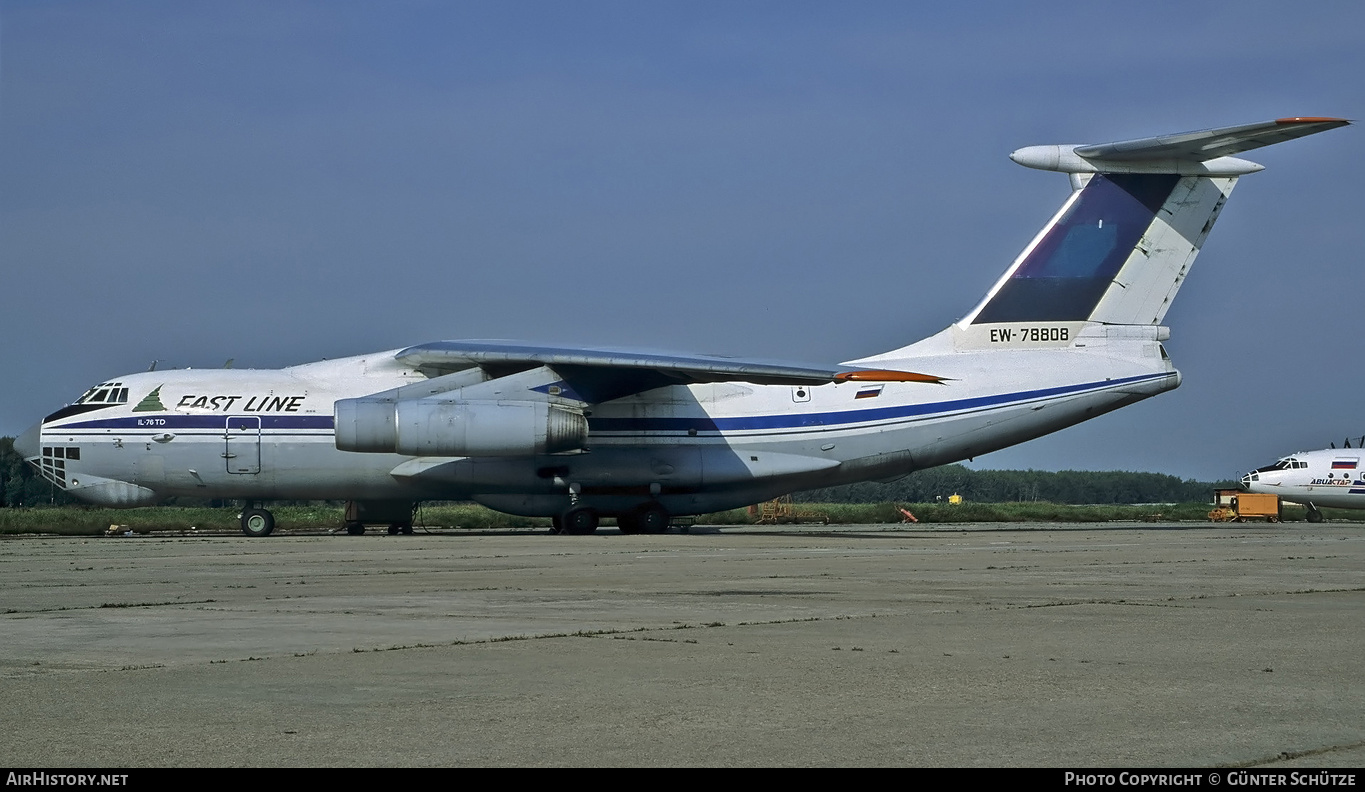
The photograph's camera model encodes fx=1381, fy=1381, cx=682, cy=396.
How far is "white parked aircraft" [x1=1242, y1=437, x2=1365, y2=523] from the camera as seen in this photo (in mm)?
36344

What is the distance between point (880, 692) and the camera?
5547 millimetres

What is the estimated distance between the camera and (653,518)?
25.4 metres

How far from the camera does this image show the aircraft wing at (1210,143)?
21.0 metres

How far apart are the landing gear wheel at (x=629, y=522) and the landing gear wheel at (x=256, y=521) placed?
6.40 m

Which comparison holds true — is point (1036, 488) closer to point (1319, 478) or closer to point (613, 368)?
point (1319, 478)

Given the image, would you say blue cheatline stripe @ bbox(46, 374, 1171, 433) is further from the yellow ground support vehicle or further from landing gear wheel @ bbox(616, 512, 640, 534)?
the yellow ground support vehicle

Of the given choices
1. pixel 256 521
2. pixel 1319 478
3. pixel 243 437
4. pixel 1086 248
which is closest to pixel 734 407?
pixel 1086 248

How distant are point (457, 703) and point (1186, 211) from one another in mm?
22417

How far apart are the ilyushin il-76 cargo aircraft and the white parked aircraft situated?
14.0 m

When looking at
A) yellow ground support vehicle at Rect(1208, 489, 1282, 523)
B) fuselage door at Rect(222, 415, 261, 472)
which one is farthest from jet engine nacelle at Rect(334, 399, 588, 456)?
yellow ground support vehicle at Rect(1208, 489, 1282, 523)

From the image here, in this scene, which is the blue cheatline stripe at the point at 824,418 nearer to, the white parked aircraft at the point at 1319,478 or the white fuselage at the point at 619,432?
the white fuselage at the point at 619,432
